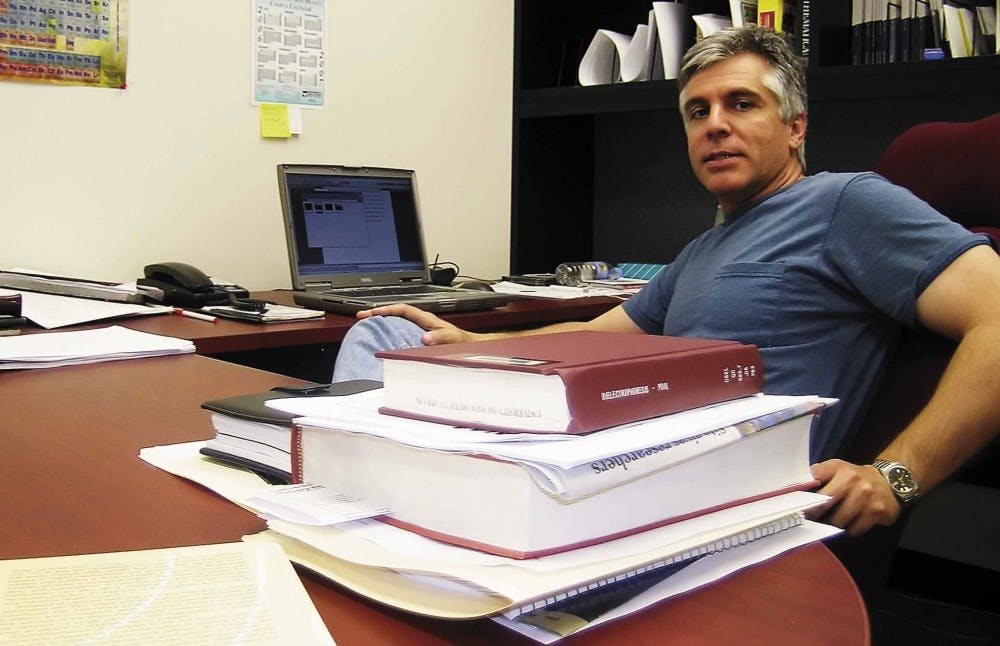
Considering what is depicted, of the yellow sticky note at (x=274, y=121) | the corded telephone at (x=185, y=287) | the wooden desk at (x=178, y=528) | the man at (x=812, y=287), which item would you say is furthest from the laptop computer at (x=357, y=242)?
the wooden desk at (x=178, y=528)

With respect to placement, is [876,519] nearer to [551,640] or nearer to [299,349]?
[551,640]

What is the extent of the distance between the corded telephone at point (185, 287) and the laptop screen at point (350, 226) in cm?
16

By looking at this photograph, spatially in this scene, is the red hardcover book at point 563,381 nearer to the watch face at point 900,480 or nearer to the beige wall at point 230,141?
the watch face at point 900,480

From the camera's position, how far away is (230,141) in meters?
2.35

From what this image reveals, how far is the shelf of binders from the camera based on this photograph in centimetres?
203

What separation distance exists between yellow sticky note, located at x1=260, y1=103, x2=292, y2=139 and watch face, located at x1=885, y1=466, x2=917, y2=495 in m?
1.83

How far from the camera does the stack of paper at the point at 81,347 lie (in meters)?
1.29

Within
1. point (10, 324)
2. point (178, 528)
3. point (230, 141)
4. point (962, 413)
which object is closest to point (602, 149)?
point (230, 141)

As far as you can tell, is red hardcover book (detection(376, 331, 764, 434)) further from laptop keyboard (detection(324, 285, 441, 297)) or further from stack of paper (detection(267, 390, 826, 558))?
laptop keyboard (detection(324, 285, 441, 297))

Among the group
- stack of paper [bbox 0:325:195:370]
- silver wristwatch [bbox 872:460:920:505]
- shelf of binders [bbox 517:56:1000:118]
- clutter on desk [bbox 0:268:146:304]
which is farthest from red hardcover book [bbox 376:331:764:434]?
shelf of binders [bbox 517:56:1000:118]

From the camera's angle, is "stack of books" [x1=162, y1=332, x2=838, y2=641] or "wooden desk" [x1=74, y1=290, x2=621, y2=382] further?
"wooden desk" [x1=74, y1=290, x2=621, y2=382]

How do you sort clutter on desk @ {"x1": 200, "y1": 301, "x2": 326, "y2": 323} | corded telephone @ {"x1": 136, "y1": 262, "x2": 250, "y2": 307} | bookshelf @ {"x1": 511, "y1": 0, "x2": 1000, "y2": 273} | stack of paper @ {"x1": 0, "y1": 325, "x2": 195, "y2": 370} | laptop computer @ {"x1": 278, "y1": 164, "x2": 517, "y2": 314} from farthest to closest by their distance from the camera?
bookshelf @ {"x1": 511, "y1": 0, "x2": 1000, "y2": 273} → laptop computer @ {"x1": 278, "y1": 164, "x2": 517, "y2": 314} → corded telephone @ {"x1": 136, "y1": 262, "x2": 250, "y2": 307} → clutter on desk @ {"x1": 200, "y1": 301, "x2": 326, "y2": 323} → stack of paper @ {"x1": 0, "y1": 325, "x2": 195, "y2": 370}

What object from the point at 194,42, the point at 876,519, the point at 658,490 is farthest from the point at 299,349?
the point at 658,490

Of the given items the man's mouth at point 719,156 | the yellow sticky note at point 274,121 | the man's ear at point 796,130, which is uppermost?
the yellow sticky note at point 274,121
